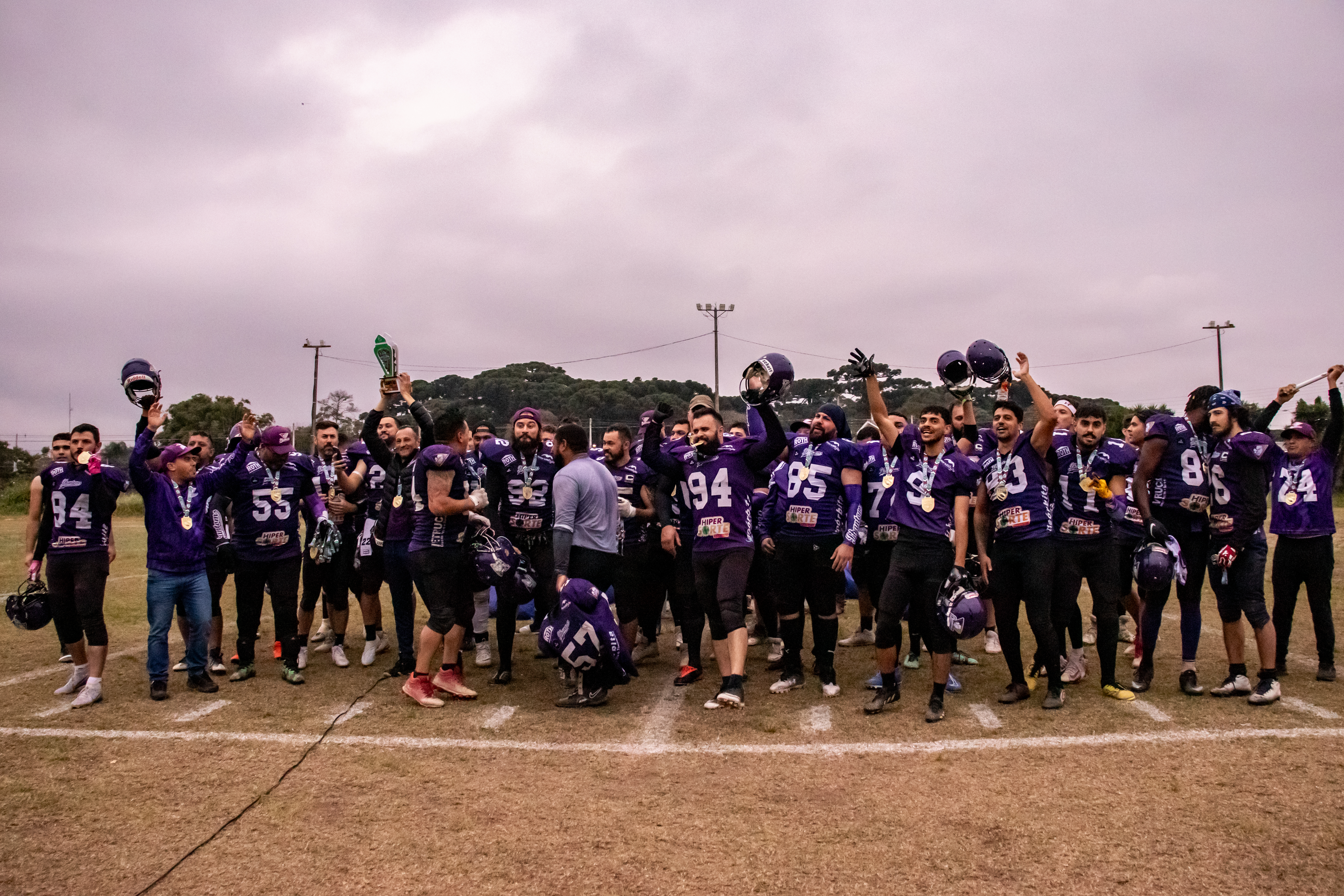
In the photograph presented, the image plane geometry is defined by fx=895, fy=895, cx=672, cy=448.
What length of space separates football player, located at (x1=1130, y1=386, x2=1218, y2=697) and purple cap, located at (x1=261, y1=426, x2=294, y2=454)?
6967 millimetres

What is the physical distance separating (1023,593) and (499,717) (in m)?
3.95

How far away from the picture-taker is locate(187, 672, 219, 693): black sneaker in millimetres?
7168

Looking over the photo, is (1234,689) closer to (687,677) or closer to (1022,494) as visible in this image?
(1022,494)

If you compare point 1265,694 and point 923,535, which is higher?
point 923,535

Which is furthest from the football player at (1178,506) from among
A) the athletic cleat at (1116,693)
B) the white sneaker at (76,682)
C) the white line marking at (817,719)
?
the white sneaker at (76,682)

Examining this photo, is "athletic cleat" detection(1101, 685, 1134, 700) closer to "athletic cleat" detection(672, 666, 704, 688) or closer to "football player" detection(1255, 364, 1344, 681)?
"football player" detection(1255, 364, 1344, 681)

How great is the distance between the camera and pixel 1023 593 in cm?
658

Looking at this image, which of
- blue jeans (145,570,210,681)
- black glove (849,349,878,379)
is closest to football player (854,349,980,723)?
black glove (849,349,878,379)

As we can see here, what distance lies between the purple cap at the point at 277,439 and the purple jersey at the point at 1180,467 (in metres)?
7.11

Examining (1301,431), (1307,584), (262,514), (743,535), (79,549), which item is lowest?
(1307,584)

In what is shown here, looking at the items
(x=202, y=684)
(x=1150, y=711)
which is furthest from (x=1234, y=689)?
(x=202, y=684)

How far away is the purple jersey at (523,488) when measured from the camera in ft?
25.3

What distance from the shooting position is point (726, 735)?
235 inches

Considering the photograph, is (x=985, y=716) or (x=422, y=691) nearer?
(x=985, y=716)
